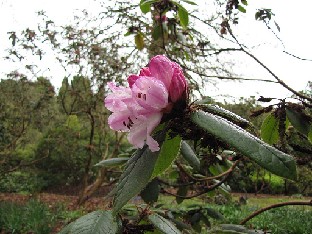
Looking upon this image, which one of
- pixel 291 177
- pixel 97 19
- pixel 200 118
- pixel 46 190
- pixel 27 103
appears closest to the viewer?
pixel 291 177

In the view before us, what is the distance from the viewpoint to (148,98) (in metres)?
0.58

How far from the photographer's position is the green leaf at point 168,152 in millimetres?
662

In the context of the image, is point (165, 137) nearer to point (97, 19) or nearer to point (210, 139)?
point (210, 139)

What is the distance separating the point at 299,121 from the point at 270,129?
0.27ft

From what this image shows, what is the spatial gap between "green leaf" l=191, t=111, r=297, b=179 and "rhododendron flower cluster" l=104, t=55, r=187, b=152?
0.18 feet

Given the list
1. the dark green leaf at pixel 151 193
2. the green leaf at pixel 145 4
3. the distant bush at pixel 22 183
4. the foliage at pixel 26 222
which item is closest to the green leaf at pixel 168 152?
the green leaf at pixel 145 4

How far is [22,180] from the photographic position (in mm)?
11750

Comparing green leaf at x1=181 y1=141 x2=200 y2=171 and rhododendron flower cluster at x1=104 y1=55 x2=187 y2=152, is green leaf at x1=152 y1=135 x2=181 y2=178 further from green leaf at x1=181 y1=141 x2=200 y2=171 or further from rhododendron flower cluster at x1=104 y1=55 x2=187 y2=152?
green leaf at x1=181 y1=141 x2=200 y2=171

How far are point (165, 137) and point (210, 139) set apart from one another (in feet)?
0.25

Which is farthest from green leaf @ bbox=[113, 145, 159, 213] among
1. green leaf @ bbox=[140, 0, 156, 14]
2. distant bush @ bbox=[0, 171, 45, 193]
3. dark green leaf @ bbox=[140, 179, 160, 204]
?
distant bush @ bbox=[0, 171, 45, 193]

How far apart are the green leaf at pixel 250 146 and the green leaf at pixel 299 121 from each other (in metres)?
0.38

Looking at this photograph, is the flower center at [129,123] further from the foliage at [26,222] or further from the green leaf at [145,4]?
the foliage at [26,222]

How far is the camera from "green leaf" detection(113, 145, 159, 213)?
0.56 meters

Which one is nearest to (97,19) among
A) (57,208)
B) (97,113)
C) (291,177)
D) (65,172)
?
(97,113)
